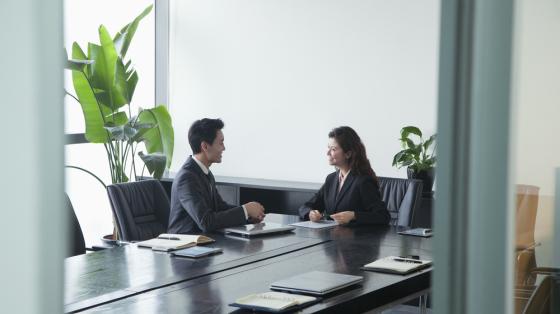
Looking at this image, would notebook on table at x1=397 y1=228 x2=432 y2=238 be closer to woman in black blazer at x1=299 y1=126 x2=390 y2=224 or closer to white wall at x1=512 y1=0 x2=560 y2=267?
woman in black blazer at x1=299 y1=126 x2=390 y2=224

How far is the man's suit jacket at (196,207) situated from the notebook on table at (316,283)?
127 centimetres

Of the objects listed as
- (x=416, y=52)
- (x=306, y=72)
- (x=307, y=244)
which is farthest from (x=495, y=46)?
(x=306, y=72)

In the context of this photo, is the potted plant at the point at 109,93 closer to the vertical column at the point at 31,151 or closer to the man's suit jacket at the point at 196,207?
the man's suit jacket at the point at 196,207

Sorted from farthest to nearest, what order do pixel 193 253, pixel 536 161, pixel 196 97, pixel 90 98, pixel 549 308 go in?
pixel 196 97, pixel 90 98, pixel 193 253, pixel 549 308, pixel 536 161

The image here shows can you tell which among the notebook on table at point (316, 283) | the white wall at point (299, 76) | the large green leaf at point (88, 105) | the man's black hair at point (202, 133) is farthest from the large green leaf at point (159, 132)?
the notebook on table at point (316, 283)

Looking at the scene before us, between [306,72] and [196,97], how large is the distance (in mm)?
1219

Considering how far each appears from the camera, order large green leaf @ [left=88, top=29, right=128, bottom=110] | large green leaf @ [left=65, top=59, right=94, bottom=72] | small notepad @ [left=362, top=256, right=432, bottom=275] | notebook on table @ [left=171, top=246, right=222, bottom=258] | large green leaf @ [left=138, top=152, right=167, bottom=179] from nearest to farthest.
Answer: small notepad @ [left=362, top=256, right=432, bottom=275]
notebook on table @ [left=171, top=246, right=222, bottom=258]
large green leaf @ [left=65, top=59, right=94, bottom=72]
large green leaf @ [left=138, top=152, right=167, bottom=179]
large green leaf @ [left=88, top=29, right=128, bottom=110]

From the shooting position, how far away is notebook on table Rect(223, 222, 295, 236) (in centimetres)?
449

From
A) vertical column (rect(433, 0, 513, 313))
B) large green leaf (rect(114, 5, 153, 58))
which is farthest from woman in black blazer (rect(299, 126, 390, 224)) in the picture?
vertical column (rect(433, 0, 513, 313))

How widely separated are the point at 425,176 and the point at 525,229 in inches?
183

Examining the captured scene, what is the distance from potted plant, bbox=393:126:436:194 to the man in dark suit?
1.66 metres

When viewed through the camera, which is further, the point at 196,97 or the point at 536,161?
the point at 196,97

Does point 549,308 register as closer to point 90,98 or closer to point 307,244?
point 307,244

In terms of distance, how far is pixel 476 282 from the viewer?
1.34 m
